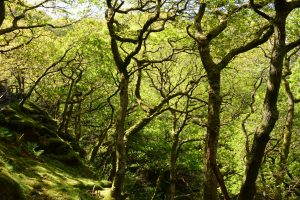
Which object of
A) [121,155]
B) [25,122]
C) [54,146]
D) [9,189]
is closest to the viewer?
[9,189]

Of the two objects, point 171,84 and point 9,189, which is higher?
point 171,84

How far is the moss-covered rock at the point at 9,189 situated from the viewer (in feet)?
24.9

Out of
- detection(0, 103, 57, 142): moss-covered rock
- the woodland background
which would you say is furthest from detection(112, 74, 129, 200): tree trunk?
detection(0, 103, 57, 142): moss-covered rock

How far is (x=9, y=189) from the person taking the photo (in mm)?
7812

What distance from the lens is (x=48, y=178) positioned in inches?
418

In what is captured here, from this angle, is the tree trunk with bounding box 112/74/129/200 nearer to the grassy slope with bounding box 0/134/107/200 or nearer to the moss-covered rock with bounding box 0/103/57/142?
the grassy slope with bounding box 0/134/107/200

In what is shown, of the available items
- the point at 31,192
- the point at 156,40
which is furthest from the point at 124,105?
the point at 156,40

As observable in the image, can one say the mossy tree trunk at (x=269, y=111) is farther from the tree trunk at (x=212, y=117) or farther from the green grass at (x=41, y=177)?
the green grass at (x=41, y=177)

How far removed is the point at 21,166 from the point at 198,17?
774cm

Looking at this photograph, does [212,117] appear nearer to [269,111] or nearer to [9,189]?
[269,111]

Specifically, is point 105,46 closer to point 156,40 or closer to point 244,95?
point 156,40

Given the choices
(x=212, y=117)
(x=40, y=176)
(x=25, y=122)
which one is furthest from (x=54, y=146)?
(x=212, y=117)

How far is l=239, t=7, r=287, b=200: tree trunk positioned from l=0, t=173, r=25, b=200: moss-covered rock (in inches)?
198

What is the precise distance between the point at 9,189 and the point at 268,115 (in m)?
5.88
